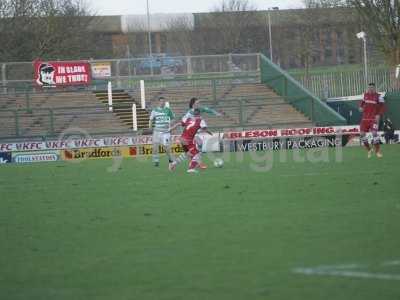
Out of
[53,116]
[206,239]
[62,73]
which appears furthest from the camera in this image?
[62,73]

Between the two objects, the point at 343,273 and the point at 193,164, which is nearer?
the point at 343,273

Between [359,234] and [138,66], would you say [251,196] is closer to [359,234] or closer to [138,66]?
[359,234]

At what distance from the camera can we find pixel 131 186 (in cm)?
1808

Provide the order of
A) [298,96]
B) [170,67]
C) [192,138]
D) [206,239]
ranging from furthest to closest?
[170,67] → [298,96] → [192,138] → [206,239]

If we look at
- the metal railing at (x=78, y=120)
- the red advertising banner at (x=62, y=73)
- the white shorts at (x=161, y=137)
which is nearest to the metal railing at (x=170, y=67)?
the red advertising banner at (x=62, y=73)

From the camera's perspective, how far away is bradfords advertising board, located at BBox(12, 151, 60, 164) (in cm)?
3212

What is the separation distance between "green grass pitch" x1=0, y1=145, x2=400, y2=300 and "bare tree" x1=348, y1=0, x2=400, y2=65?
92.5ft

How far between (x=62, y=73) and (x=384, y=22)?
16.2 metres

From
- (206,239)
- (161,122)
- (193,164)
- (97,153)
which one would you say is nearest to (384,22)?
(97,153)

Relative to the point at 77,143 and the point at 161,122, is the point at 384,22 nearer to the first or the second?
the point at 77,143

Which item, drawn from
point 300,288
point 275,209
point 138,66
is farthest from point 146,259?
point 138,66

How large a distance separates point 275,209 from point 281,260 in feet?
13.9

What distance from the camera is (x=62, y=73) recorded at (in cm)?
3928

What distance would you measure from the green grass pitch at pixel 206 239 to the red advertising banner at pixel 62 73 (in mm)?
20765
